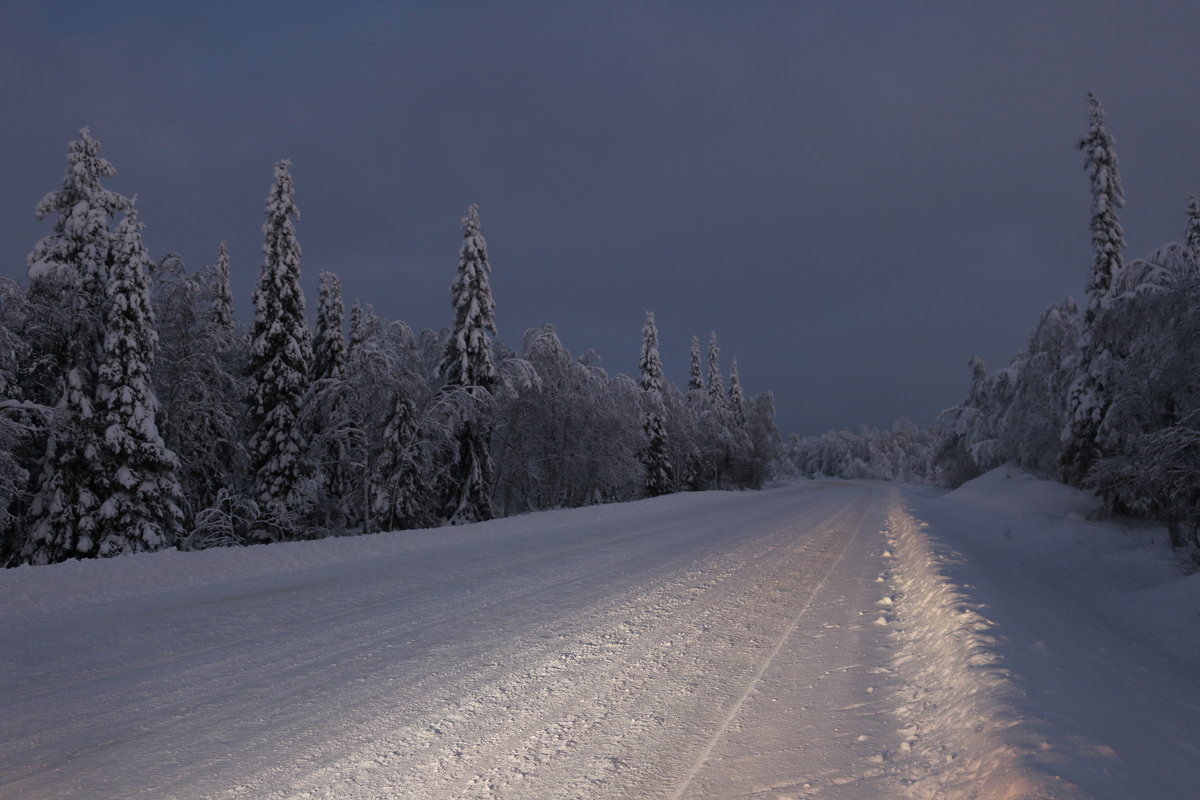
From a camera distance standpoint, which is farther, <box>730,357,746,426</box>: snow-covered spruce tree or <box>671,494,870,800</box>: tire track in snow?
<box>730,357,746,426</box>: snow-covered spruce tree

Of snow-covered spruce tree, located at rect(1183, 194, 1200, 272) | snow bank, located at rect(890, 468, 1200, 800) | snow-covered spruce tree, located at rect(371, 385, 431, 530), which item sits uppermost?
snow-covered spruce tree, located at rect(1183, 194, 1200, 272)

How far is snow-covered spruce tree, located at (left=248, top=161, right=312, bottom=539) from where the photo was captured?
2297cm

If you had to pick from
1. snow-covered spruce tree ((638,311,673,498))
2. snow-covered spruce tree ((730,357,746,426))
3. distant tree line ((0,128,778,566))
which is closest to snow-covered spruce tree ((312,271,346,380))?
distant tree line ((0,128,778,566))

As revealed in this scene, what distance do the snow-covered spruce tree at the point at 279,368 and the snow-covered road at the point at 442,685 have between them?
14938 millimetres

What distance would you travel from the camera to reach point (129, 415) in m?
17.0

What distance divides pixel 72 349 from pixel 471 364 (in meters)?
12.5

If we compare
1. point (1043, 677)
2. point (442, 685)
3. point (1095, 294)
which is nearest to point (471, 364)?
point (442, 685)

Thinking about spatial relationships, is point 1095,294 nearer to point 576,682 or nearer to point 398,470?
point 398,470

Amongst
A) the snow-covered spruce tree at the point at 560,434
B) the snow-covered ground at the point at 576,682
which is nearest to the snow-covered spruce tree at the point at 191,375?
the snow-covered spruce tree at the point at 560,434

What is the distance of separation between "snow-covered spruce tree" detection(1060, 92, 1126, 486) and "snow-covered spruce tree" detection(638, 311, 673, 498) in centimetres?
2421

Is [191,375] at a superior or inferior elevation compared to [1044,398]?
superior

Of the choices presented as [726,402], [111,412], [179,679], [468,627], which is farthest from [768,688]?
[726,402]

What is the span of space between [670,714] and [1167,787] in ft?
8.60

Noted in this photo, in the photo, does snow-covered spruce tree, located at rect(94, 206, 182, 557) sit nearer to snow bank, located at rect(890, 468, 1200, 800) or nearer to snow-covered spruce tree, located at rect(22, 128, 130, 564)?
snow-covered spruce tree, located at rect(22, 128, 130, 564)
